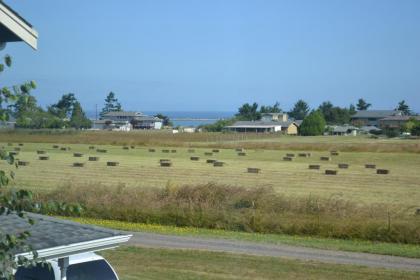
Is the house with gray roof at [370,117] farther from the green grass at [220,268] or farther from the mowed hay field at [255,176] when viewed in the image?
the green grass at [220,268]

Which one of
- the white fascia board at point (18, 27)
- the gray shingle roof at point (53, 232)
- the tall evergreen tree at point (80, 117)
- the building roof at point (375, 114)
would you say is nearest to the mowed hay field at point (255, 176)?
the gray shingle roof at point (53, 232)

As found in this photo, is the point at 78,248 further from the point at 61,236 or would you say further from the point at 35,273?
the point at 35,273

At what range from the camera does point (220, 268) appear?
14.2 metres

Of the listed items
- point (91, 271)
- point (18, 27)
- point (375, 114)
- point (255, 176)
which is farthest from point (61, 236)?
point (375, 114)

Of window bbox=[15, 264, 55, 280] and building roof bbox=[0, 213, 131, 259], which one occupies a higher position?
building roof bbox=[0, 213, 131, 259]

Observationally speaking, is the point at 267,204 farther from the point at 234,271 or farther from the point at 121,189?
the point at 234,271

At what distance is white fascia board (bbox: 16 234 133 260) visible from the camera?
239 inches

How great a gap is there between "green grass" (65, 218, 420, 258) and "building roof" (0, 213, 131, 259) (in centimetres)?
1192

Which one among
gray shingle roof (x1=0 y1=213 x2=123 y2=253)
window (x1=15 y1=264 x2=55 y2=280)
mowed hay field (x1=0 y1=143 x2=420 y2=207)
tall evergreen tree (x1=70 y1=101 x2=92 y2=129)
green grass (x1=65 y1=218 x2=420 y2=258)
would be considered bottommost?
green grass (x1=65 y1=218 x2=420 y2=258)

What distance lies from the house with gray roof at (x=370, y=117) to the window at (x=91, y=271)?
584 ft

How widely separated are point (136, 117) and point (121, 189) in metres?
168

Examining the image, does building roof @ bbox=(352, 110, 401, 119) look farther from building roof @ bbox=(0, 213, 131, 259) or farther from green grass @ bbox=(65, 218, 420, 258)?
building roof @ bbox=(0, 213, 131, 259)

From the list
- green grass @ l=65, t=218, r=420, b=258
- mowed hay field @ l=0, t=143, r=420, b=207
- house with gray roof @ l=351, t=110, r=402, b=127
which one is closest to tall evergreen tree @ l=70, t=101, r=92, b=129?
house with gray roof @ l=351, t=110, r=402, b=127

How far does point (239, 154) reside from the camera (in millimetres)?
65875
